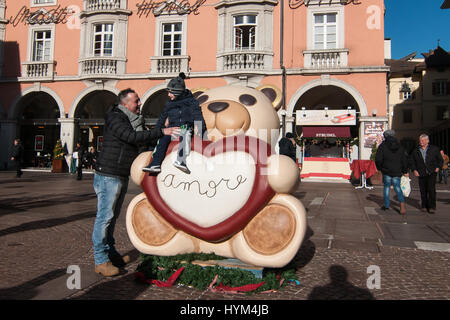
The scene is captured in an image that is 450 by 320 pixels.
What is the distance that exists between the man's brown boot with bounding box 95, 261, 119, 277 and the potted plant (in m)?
15.7

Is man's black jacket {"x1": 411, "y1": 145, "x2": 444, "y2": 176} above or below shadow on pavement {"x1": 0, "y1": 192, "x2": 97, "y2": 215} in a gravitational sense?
above

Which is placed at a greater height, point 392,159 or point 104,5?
point 104,5

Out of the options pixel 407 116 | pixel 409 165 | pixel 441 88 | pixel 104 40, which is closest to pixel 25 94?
pixel 104 40

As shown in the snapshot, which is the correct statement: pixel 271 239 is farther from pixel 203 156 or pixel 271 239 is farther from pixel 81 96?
pixel 81 96

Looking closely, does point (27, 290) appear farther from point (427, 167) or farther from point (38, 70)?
point (38, 70)

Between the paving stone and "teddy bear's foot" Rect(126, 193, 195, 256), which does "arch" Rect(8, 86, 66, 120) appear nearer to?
"teddy bear's foot" Rect(126, 193, 195, 256)

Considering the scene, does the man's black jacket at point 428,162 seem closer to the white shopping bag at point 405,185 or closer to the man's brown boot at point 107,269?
the white shopping bag at point 405,185

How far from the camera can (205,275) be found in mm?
2863

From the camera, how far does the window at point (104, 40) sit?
16.9 m

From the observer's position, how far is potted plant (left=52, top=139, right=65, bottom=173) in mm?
17094

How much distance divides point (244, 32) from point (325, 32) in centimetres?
363

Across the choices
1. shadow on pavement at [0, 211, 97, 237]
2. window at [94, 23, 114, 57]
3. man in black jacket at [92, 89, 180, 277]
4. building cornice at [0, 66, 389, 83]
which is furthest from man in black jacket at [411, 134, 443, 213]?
window at [94, 23, 114, 57]

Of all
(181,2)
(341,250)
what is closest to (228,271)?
(341,250)

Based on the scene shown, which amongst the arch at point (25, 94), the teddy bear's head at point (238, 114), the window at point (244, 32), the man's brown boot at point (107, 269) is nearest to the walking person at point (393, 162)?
the teddy bear's head at point (238, 114)
